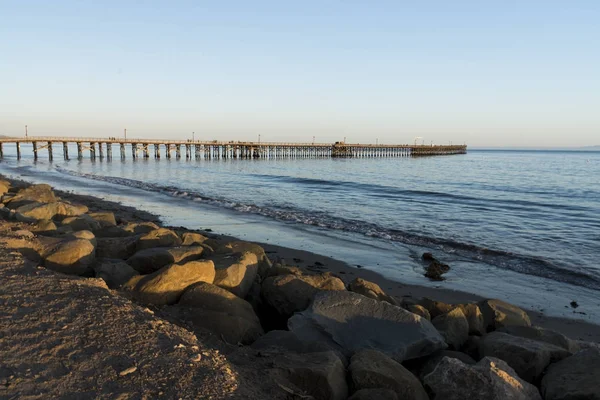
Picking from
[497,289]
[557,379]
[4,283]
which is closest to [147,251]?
[4,283]

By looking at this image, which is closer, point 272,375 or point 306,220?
point 272,375

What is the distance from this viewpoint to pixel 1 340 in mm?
3553

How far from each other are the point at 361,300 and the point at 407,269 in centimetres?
545

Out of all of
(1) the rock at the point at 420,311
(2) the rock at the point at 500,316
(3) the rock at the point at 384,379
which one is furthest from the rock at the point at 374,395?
(2) the rock at the point at 500,316

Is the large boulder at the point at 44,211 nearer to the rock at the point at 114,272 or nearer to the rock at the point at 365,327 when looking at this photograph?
the rock at the point at 114,272

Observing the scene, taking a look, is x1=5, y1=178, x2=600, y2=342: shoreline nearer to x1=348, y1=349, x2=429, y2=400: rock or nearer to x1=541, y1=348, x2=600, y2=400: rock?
x1=541, y1=348, x2=600, y2=400: rock

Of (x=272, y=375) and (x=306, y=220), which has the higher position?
(x=272, y=375)

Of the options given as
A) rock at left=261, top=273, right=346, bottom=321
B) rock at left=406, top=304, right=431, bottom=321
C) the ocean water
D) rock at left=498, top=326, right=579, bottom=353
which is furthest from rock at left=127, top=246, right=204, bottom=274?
the ocean water

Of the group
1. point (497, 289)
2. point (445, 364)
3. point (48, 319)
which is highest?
point (48, 319)

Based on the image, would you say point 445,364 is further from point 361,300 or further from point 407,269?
point 407,269

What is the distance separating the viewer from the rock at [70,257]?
620 cm

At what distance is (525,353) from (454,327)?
1044 mm

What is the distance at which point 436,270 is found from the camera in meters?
10.1

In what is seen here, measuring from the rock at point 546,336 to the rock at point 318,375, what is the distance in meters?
2.94
